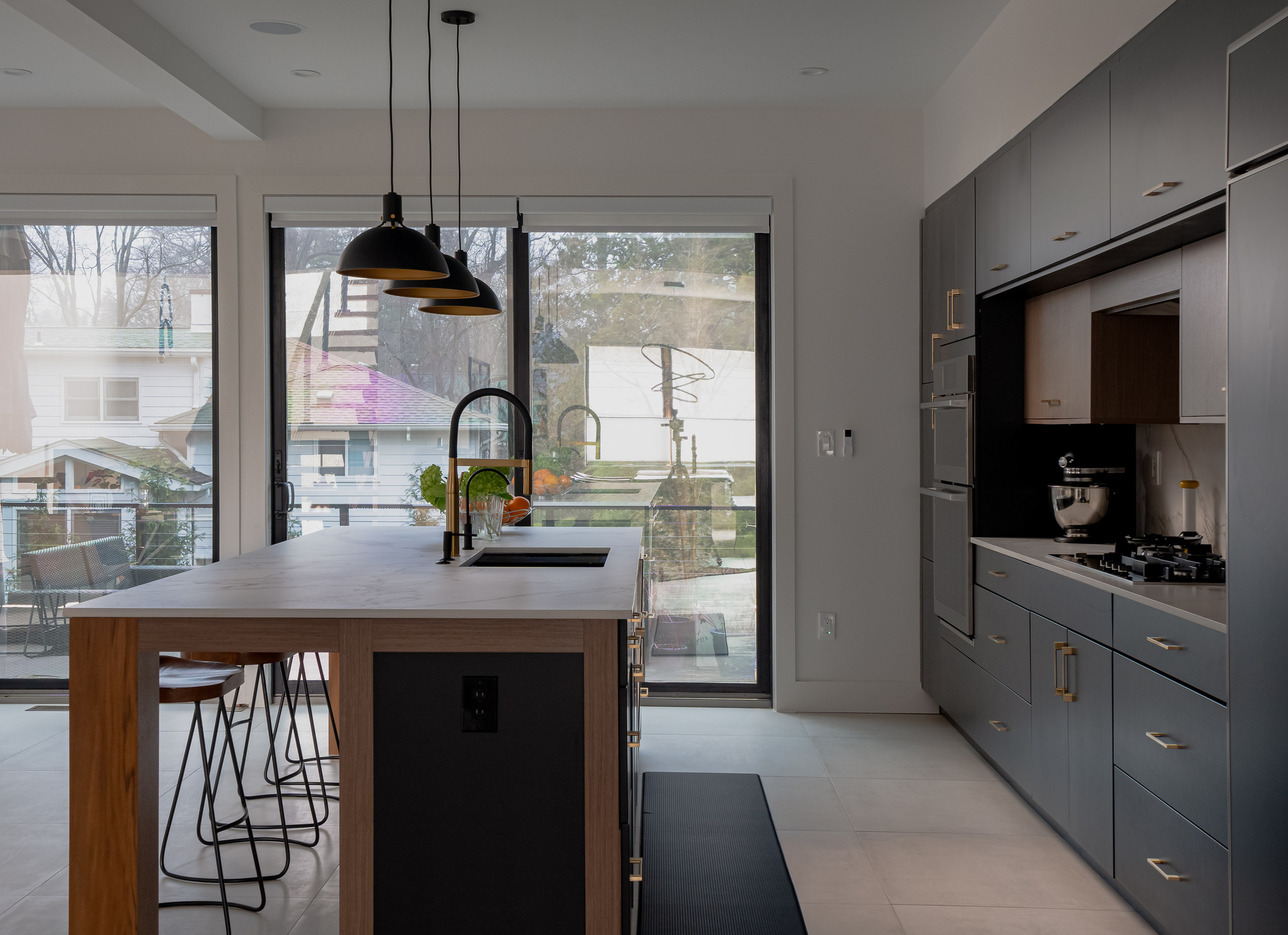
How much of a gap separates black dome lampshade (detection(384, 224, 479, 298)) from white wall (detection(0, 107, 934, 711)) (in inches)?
61.5

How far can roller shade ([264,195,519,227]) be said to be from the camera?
14.2 feet

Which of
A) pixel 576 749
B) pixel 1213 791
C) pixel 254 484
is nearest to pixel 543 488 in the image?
pixel 254 484

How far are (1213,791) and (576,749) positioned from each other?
1.37 m

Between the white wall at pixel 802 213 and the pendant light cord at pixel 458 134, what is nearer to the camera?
the pendant light cord at pixel 458 134

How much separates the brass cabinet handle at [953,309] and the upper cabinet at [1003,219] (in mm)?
228

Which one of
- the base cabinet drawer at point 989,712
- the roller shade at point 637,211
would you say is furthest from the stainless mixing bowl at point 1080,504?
A: the roller shade at point 637,211

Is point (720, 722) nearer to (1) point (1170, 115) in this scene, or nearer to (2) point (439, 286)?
(2) point (439, 286)

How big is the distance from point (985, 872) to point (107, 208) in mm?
4459

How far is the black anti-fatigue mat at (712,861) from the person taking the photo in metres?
2.48

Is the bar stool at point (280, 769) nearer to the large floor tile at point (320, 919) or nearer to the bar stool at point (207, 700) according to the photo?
the bar stool at point (207, 700)

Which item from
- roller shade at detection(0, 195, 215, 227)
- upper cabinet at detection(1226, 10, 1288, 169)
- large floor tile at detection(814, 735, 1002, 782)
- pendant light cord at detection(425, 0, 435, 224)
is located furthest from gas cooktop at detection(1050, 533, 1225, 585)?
roller shade at detection(0, 195, 215, 227)

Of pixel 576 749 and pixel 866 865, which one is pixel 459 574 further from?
pixel 866 865

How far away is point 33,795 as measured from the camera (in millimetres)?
3287

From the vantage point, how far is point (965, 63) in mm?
3758
